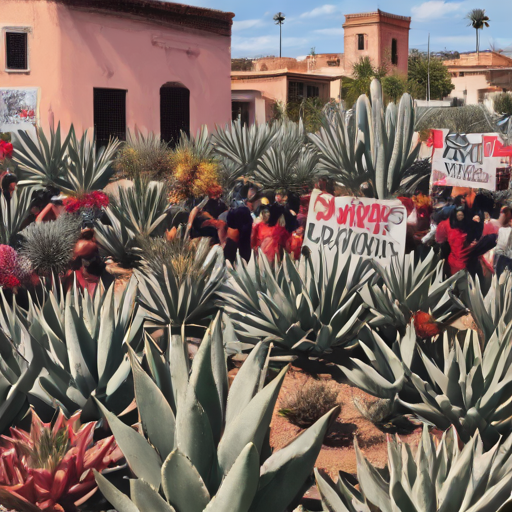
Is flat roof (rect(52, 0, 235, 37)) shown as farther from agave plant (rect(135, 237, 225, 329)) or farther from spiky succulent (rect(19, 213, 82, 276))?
agave plant (rect(135, 237, 225, 329))

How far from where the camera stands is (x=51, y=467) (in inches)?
121

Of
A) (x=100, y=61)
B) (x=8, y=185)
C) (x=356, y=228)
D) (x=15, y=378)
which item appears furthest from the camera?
(x=100, y=61)

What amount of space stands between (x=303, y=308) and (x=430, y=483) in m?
3.07

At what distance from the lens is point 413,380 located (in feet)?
14.4

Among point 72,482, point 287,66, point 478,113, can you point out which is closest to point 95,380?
point 72,482

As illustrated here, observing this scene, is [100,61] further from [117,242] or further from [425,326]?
[425,326]

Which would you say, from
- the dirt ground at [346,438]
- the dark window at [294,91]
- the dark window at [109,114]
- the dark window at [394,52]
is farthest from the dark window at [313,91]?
the dirt ground at [346,438]

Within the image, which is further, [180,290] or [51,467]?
[180,290]

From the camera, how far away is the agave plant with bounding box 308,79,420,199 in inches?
256

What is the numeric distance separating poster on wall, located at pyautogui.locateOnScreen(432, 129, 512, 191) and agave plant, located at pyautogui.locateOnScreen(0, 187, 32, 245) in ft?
17.1

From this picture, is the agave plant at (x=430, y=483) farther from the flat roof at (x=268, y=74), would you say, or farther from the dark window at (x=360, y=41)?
the dark window at (x=360, y=41)

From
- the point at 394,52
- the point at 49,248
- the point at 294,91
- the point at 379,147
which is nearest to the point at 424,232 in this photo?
the point at 379,147

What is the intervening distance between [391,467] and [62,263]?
5736 mm

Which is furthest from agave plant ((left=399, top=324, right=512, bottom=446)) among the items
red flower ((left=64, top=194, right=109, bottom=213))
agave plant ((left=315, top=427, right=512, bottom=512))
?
red flower ((left=64, top=194, right=109, bottom=213))
